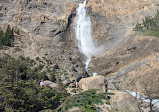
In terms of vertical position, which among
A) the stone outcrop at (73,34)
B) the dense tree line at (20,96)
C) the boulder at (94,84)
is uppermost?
the stone outcrop at (73,34)

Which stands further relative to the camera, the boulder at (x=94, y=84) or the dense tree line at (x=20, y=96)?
the boulder at (x=94, y=84)

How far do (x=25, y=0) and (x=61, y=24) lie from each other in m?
22.4

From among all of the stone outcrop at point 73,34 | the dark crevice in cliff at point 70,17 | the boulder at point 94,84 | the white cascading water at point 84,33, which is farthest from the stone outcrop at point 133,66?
the dark crevice in cliff at point 70,17

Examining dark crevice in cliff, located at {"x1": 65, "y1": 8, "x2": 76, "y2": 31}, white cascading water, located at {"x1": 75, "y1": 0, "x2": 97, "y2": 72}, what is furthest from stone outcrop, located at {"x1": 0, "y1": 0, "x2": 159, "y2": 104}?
white cascading water, located at {"x1": 75, "y1": 0, "x2": 97, "y2": 72}

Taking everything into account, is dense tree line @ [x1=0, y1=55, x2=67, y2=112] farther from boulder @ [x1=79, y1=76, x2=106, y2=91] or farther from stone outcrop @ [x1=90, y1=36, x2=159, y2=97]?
stone outcrop @ [x1=90, y1=36, x2=159, y2=97]

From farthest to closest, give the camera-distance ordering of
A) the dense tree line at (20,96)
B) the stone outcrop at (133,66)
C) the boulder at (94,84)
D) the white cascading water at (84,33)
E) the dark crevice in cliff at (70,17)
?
the dark crevice in cliff at (70,17) < the white cascading water at (84,33) < the stone outcrop at (133,66) < the boulder at (94,84) < the dense tree line at (20,96)

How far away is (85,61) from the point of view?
4975 cm

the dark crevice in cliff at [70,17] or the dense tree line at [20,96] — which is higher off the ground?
the dark crevice in cliff at [70,17]

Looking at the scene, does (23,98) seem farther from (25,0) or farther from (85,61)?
(25,0)

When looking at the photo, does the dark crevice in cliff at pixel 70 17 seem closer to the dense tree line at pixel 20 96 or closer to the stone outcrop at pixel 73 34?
the stone outcrop at pixel 73 34

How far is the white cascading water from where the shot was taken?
5950cm

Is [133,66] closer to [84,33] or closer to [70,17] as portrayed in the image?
[84,33]

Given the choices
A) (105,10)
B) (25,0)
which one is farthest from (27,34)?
(105,10)

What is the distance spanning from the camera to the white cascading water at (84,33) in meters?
59.5
